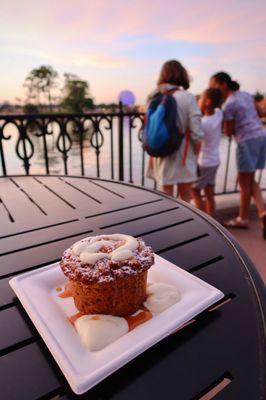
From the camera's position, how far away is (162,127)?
8.62 feet

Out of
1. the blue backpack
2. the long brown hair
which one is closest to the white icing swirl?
the blue backpack

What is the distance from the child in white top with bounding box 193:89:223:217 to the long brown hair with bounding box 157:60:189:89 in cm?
50

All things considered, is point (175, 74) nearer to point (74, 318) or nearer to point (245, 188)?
point (245, 188)

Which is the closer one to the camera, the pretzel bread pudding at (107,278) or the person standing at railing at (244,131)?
the pretzel bread pudding at (107,278)

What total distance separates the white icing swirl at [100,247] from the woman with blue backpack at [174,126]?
6.86ft

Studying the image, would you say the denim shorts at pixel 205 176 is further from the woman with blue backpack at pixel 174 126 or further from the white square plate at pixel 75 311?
the white square plate at pixel 75 311

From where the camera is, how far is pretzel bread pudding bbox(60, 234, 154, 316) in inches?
24.4

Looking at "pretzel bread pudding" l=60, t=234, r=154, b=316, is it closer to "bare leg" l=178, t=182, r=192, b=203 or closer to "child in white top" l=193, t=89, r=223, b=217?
"bare leg" l=178, t=182, r=192, b=203

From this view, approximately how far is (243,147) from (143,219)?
250 cm

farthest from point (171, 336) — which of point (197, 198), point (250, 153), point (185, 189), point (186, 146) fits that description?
point (197, 198)

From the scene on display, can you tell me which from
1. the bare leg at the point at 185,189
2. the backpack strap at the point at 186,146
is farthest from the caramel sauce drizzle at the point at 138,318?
the bare leg at the point at 185,189

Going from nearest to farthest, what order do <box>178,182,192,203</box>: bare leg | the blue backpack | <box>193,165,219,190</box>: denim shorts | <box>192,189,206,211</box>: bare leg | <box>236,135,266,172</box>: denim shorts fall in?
the blue backpack < <box>178,182,192,203</box>: bare leg < <box>236,135,266,172</box>: denim shorts < <box>193,165,219,190</box>: denim shorts < <box>192,189,206,211</box>: bare leg

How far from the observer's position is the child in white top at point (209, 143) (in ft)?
10.3

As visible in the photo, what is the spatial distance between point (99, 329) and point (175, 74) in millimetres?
2636
